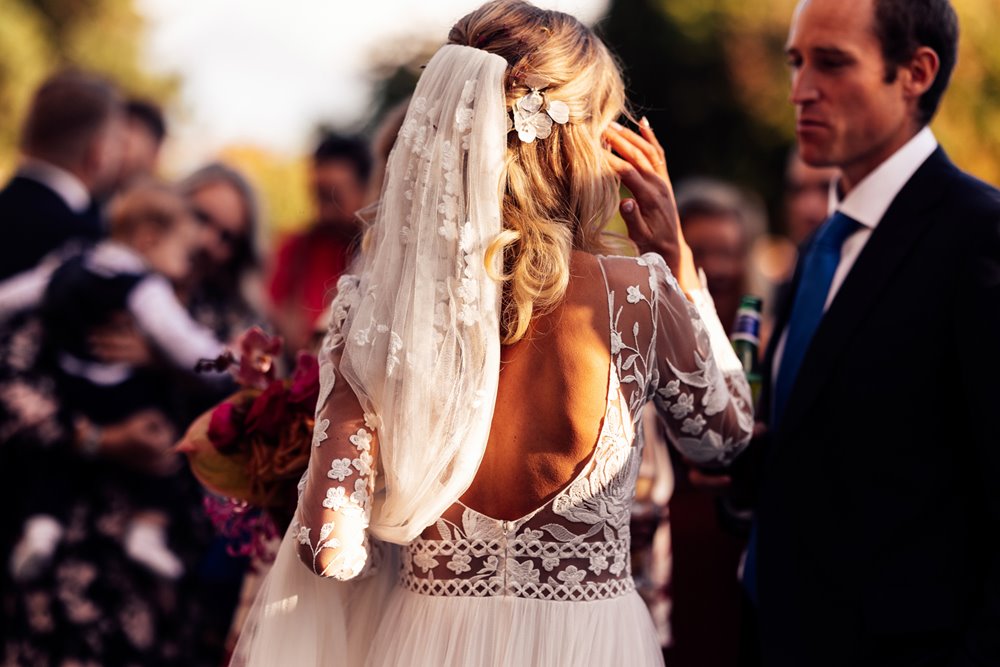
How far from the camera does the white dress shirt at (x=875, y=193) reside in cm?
297

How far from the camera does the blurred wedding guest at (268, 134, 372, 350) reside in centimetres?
693

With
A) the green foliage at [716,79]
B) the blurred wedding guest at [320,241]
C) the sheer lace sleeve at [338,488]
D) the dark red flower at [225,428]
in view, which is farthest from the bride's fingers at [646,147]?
the green foliage at [716,79]

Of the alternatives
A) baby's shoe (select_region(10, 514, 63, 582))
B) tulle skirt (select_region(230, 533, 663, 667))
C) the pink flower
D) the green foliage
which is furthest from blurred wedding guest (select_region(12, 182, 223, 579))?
the green foliage

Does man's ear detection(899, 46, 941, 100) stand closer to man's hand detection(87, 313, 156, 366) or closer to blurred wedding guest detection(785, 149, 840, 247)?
blurred wedding guest detection(785, 149, 840, 247)

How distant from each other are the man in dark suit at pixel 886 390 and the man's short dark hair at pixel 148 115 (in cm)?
518

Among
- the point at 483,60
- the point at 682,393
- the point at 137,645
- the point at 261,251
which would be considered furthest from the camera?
the point at 261,251

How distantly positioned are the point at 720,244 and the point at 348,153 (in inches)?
106

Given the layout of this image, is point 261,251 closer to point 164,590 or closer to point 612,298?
point 164,590

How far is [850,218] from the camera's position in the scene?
3.09 meters

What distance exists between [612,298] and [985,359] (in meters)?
0.89

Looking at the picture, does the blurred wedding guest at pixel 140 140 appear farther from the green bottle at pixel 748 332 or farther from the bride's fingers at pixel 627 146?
the bride's fingers at pixel 627 146

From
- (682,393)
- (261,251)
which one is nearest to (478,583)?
(682,393)

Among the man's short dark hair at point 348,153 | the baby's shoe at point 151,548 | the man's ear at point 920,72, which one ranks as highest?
the man's ear at point 920,72

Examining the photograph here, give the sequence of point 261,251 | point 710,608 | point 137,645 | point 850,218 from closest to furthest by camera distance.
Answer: point 850,218 < point 710,608 < point 137,645 < point 261,251
